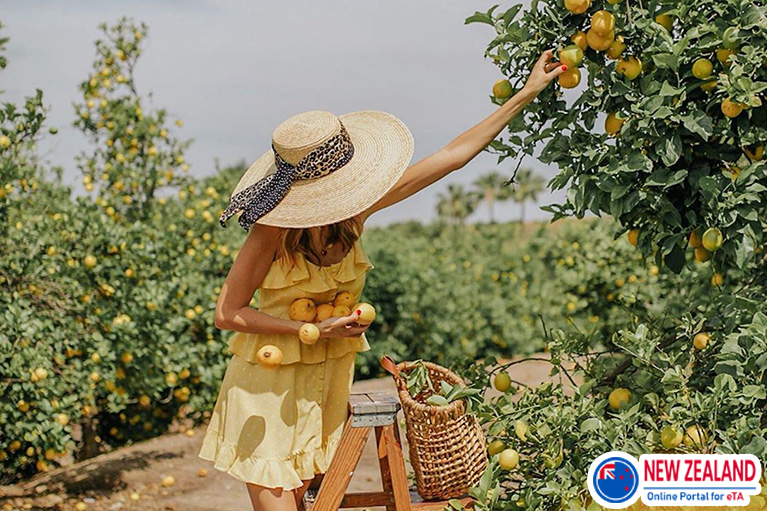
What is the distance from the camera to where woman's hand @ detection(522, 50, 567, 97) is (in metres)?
2.50

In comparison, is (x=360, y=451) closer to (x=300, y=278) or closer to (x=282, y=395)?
(x=282, y=395)

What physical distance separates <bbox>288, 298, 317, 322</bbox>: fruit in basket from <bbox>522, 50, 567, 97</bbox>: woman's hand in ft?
2.86

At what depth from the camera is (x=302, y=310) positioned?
2.43 metres

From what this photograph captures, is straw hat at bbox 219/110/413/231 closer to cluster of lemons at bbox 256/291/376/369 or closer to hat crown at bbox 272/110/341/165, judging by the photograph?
Answer: hat crown at bbox 272/110/341/165

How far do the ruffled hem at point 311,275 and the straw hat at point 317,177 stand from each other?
17cm

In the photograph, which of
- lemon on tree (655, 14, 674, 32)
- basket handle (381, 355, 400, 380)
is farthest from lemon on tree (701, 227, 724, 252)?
basket handle (381, 355, 400, 380)

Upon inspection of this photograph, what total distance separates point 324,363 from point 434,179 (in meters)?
0.63

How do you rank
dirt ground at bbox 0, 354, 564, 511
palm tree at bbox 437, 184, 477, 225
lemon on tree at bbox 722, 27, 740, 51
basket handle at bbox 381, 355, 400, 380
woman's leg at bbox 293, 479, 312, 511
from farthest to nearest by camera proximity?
palm tree at bbox 437, 184, 477, 225, dirt ground at bbox 0, 354, 564, 511, woman's leg at bbox 293, 479, 312, 511, basket handle at bbox 381, 355, 400, 380, lemon on tree at bbox 722, 27, 740, 51

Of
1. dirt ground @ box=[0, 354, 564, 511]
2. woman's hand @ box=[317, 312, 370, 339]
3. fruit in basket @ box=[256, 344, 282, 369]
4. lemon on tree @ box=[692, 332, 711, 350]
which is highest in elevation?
woman's hand @ box=[317, 312, 370, 339]

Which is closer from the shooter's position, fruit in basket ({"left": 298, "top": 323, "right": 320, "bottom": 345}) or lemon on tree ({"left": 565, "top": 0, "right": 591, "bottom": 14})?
fruit in basket ({"left": 298, "top": 323, "right": 320, "bottom": 345})

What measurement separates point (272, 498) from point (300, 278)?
62 cm

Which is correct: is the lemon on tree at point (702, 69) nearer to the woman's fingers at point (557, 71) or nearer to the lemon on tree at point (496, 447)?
the woman's fingers at point (557, 71)

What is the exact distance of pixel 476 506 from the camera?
2486 mm

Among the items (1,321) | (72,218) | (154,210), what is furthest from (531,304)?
(1,321)
